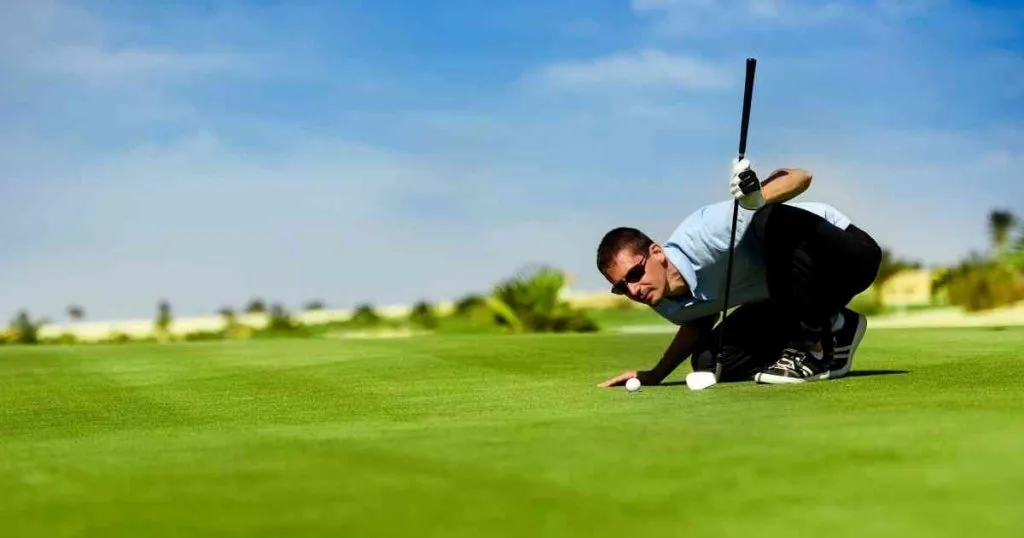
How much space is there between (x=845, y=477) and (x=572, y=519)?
1.13m

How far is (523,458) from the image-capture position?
5.66 metres

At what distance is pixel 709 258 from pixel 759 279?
569mm

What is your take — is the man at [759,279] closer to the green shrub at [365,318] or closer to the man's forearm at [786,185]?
the man's forearm at [786,185]

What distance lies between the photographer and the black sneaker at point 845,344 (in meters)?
9.51

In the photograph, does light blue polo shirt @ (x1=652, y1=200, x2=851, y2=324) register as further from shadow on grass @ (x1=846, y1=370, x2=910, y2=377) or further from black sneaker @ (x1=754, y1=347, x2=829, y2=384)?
shadow on grass @ (x1=846, y1=370, x2=910, y2=377)

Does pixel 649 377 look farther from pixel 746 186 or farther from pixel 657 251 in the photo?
pixel 746 186

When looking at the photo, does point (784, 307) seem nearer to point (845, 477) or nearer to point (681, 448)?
point (681, 448)

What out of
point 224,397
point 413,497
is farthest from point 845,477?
point 224,397

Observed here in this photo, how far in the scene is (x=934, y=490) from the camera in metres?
4.61

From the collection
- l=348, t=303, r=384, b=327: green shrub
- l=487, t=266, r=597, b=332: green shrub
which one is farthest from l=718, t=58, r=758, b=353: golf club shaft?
l=348, t=303, r=384, b=327: green shrub

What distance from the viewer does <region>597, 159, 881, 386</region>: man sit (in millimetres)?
8648

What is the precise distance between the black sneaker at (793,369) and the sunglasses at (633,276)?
1.21 meters

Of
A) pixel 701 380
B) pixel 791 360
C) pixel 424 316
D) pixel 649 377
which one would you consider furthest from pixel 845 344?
pixel 424 316

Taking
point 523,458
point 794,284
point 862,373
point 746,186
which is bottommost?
point 523,458
